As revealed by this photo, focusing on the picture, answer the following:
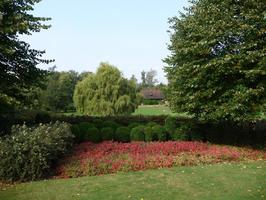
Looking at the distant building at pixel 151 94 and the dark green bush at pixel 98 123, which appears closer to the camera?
the dark green bush at pixel 98 123

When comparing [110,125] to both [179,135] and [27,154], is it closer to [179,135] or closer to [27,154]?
[179,135]

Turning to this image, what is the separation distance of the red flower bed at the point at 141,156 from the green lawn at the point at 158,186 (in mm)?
744

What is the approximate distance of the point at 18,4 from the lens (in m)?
15.8

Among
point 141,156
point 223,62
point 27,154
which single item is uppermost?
point 223,62

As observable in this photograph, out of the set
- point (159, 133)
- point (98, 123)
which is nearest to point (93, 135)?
point (98, 123)

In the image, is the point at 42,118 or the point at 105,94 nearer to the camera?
the point at 42,118

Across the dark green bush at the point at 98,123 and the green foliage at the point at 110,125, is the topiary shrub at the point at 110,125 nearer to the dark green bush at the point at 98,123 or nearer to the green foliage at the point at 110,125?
the green foliage at the point at 110,125

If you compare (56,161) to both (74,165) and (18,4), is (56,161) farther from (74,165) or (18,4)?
(18,4)

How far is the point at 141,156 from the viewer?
1457cm

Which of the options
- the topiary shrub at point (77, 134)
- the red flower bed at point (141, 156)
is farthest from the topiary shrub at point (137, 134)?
the topiary shrub at point (77, 134)

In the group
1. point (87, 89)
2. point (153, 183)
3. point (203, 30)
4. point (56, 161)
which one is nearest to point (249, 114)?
point (203, 30)

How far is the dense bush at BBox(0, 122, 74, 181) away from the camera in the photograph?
12031 mm

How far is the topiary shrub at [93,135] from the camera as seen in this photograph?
57.5 feet

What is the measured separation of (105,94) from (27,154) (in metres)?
34.9
